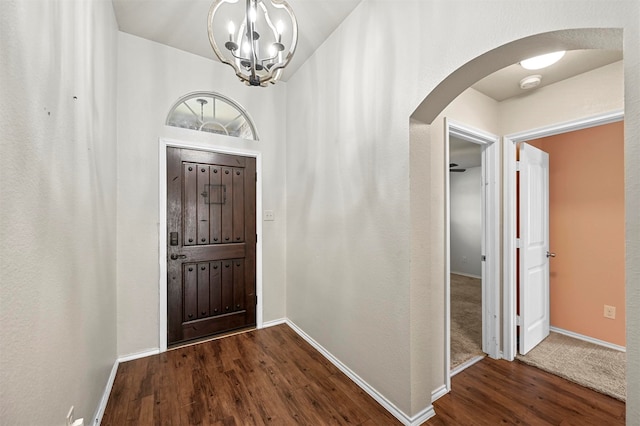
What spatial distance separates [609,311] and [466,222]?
395 cm

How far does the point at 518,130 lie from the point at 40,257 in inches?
140

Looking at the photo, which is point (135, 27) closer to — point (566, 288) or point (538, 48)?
point (538, 48)

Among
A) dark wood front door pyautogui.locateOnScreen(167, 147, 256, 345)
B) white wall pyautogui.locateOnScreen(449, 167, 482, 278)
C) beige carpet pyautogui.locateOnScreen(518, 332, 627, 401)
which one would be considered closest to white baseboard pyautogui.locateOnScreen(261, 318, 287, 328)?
dark wood front door pyautogui.locateOnScreen(167, 147, 256, 345)

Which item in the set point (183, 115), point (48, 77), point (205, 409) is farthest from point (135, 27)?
point (205, 409)

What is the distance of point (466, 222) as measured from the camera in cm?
655

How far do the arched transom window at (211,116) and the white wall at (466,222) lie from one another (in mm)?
5733

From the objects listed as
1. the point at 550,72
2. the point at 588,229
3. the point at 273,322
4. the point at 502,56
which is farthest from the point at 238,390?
the point at 588,229

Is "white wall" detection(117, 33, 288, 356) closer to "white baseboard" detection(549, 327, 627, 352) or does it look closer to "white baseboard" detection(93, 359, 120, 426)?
"white baseboard" detection(93, 359, 120, 426)

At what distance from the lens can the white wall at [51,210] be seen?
0.77 metres

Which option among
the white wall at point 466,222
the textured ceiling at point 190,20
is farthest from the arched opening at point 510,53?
the white wall at point 466,222

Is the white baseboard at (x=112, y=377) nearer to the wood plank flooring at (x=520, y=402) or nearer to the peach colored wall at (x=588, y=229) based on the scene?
the wood plank flooring at (x=520, y=402)

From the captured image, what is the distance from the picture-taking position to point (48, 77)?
1030 mm

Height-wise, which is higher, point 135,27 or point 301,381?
point 135,27

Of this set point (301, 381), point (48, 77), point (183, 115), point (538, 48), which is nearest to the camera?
point (48, 77)
